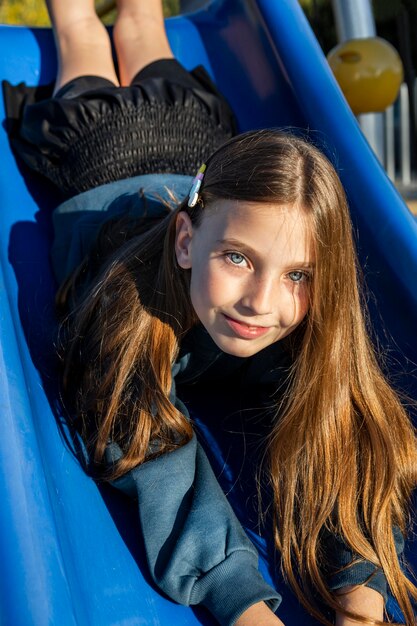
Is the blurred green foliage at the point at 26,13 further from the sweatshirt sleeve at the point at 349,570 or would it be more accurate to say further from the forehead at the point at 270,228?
the sweatshirt sleeve at the point at 349,570

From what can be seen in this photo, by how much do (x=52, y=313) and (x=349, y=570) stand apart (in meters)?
0.74

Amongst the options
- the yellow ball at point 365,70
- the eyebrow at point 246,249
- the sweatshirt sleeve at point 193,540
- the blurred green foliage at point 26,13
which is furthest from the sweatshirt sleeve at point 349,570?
the blurred green foliage at point 26,13

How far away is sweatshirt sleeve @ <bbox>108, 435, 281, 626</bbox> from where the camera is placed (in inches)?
50.4

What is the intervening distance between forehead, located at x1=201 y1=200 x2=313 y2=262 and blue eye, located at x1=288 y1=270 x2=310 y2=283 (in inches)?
1.1

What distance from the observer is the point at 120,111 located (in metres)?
2.05

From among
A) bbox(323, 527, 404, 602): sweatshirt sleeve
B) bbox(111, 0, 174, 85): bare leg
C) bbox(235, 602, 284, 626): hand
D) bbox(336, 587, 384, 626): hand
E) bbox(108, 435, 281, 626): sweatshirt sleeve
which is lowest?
bbox(336, 587, 384, 626): hand

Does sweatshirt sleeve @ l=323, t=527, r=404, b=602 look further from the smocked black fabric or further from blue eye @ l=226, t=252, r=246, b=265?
the smocked black fabric

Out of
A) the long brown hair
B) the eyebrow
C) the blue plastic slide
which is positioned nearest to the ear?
the long brown hair

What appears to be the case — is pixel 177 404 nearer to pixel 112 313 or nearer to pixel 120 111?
pixel 112 313

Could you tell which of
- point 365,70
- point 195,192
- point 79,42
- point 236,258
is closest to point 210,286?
point 236,258

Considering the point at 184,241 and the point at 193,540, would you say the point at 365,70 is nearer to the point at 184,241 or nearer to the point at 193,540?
the point at 184,241

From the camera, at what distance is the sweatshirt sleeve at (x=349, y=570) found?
1.34m

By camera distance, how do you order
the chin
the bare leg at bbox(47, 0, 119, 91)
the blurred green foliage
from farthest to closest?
the blurred green foliage
the bare leg at bbox(47, 0, 119, 91)
the chin

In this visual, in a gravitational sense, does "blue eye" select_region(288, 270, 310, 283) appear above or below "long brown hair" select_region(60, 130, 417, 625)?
above
